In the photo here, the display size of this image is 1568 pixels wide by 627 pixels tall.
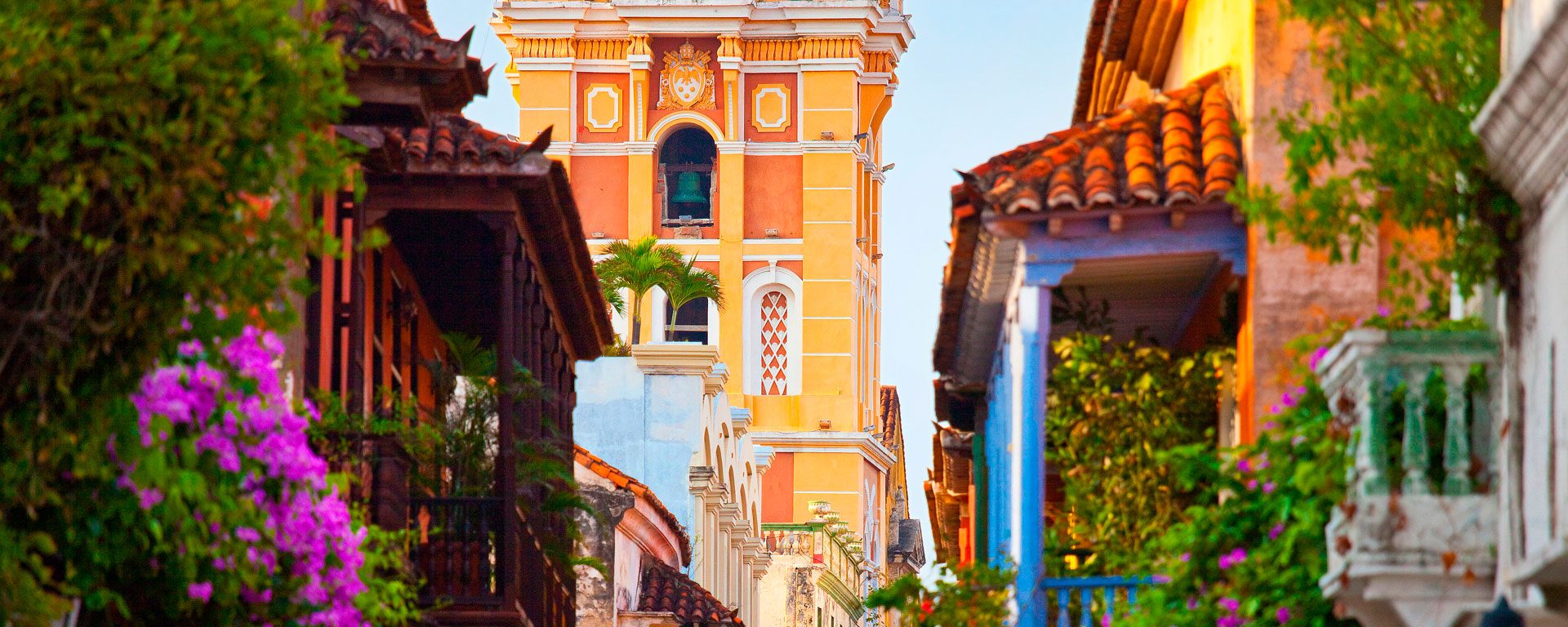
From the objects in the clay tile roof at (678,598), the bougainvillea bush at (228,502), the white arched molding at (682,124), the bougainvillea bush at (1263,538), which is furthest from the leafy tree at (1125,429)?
the white arched molding at (682,124)

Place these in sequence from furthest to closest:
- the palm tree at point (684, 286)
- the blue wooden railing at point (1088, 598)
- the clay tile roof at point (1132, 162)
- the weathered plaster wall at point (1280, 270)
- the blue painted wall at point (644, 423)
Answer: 1. the palm tree at point (684, 286)
2. the blue painted wall at point (644, 423)
3. the blue wooden railing at point (1088, 598)
4. the clay tile roof at point (1132, 162)
5. the weathered plaster wall at point (1280, 270)

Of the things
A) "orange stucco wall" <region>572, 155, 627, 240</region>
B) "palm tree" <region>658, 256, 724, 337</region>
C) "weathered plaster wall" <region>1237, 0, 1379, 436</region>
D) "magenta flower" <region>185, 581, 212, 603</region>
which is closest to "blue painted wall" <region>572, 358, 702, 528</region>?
"palm tree" <region>658, 256, 724, 337</region>

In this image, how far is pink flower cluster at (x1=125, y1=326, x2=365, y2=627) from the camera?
931cm

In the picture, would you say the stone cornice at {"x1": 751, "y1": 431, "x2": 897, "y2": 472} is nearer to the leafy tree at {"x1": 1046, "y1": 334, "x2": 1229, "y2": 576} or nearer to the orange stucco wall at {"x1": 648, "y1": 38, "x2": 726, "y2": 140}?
the orange stucco wall at {"x1": 648, "y1": 38, "x2": 726, "y2": 140}

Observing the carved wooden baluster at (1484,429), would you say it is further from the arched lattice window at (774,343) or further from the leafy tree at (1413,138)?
the arched lattice window at (774,343)

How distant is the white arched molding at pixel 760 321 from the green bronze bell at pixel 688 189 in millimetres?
2044

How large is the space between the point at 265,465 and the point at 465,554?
6426 mm

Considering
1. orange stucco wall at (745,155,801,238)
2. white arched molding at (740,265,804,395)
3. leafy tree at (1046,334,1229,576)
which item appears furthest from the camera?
white arched molding at (740,265,804,395)

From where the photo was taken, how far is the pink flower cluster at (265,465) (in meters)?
9.31

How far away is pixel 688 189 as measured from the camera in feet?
200

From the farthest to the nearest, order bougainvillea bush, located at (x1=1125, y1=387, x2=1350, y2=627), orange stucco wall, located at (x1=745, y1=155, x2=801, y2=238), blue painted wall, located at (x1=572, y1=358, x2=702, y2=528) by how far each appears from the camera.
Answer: orange stucco wall, located at (x1=745, y1=155, x2=801, y2=238)
blue painted wall, located at (x1=572, y1=358, x2=702, y2=528)
bougainvillea bush, located at (x1=1125, y1=387, x2=1350, y2=627)

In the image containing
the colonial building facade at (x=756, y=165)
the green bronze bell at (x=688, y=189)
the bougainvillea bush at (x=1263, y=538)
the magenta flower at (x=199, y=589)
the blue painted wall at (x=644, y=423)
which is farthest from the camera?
the green bronze bell at (x=688, y=189)

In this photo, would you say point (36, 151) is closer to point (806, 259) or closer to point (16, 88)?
point (16, 88)

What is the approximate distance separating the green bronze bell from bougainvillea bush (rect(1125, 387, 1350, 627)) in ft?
159
